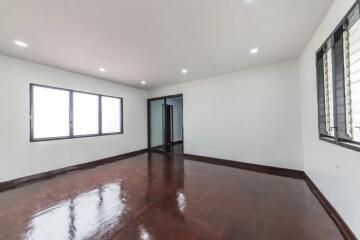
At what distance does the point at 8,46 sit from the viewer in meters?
2.69

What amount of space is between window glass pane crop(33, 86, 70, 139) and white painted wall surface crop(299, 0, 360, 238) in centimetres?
547

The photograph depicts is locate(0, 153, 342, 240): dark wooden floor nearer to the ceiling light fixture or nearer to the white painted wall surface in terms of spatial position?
the white painted wall surface

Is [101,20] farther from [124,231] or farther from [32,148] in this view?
[32,148]

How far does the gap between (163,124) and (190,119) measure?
82.5 inches

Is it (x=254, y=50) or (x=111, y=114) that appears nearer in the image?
(x=254, y=50)

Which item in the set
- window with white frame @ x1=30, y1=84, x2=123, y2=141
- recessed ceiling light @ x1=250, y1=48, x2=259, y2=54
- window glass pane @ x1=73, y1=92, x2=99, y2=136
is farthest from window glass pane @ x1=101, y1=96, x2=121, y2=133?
recessed ceiling light @ x1=250, y1=48, x2=259, y2=54

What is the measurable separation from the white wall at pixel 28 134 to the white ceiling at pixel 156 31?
0.36m

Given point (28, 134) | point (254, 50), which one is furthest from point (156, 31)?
point (28, 134)

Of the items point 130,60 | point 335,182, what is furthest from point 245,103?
point 130,60

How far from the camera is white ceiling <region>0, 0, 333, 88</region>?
181 centimetres

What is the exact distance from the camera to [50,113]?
3727 millimetres

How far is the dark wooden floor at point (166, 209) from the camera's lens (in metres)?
1.68

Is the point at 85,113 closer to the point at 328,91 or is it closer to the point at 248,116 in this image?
the point at 248,116

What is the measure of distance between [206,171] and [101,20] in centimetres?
365
